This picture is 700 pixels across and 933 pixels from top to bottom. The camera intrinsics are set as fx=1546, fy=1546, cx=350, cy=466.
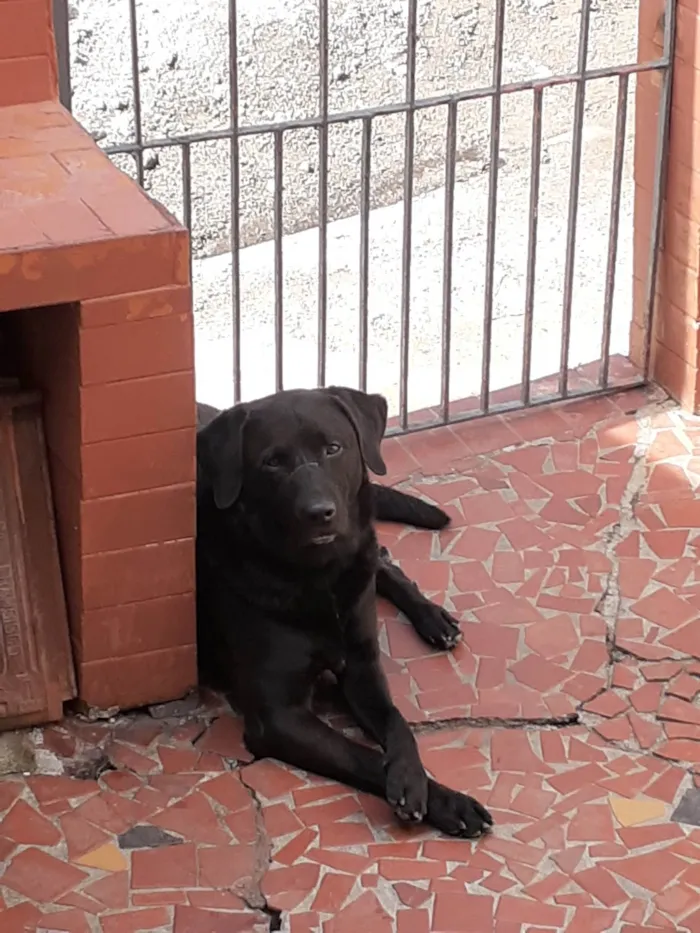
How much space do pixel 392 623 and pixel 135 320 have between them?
3.85 ft

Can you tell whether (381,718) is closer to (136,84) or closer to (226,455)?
(226,455)

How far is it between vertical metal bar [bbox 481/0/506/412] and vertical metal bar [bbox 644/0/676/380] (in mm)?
491

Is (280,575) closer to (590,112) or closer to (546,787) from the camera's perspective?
(546,787)

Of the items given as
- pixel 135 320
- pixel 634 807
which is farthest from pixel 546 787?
pixel 135 320

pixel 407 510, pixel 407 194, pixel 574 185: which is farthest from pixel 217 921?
pixel 574 185

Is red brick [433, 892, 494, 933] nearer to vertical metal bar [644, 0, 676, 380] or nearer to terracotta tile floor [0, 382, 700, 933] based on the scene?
terracotta tile floor [0, 382, 700, 933]

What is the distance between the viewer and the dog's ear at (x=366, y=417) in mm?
3516

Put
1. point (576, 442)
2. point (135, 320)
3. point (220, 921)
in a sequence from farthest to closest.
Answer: point (576, 442) < point (135, 320) < point (220, 921)

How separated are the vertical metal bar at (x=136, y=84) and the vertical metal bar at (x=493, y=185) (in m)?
1.02

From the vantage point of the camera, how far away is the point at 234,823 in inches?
128

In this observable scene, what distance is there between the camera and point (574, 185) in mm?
4660

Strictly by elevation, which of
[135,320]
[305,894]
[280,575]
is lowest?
[305,894]

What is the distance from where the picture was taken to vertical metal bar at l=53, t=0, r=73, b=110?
12.8ft

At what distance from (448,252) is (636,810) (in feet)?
6.28
